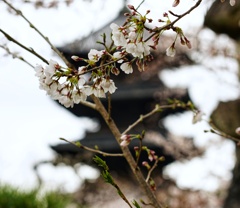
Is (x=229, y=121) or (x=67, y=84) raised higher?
(x=67, y=84)

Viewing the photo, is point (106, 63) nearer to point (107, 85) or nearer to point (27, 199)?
point (107, 85)

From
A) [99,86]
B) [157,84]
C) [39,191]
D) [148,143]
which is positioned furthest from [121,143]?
[157,84]

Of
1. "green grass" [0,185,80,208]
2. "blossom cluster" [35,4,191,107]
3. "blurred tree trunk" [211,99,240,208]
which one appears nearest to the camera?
"blossom cluster" [35,4,191,107]

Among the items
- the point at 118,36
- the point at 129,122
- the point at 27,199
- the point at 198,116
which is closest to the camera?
the point at 118,36

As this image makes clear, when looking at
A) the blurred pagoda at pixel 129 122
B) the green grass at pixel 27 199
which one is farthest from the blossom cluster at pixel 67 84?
the blurred pagoda at pixel 129 122

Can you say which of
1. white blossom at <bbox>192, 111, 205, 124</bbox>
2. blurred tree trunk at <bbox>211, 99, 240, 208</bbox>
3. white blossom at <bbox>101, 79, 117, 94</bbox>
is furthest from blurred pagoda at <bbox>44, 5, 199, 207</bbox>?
white blossom at <bbox>101, 79, 117, 94</bbox>

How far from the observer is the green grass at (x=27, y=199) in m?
6.10

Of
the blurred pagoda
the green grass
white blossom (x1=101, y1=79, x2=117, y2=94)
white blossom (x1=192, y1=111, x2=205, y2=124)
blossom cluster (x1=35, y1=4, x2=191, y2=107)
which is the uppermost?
blossom cluster (x1=35, y1=4, x2=191, y2=107)

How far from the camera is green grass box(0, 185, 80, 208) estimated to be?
20.0 ft

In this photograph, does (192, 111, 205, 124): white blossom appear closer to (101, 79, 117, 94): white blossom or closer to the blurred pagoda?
(101, 79, 117, 94): white blossom

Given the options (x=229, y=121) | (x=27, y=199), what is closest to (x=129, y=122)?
(x=27, y=199)

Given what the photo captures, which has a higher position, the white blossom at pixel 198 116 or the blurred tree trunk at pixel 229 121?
the white blossom at pixel 198 116

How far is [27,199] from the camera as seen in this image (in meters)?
6.18

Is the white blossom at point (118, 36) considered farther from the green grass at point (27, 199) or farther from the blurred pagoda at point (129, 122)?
the blurred pagoda at point (129, 122)
